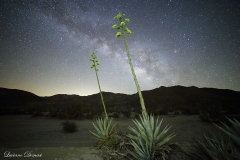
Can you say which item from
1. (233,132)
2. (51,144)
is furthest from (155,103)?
(233,132)

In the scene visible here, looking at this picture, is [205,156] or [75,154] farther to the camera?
[75,154]

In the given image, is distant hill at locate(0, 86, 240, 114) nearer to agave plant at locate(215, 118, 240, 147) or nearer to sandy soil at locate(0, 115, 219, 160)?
sandy soil at locate(0, 115, 219, 160)

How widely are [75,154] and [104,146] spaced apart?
3.69ft

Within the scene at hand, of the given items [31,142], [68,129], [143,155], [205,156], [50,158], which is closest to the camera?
[205,156]

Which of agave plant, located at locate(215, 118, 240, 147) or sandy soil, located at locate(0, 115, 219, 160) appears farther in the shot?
sandy soil, located at locate(0, 115, 219, 160)

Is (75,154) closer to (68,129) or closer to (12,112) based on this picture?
(68,129)

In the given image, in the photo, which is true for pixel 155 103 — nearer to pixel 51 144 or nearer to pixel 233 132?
pixel 51 144

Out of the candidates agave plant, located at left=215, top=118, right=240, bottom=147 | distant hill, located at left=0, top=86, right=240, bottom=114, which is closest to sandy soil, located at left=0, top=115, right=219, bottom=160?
agave plant, located at left=215, top=118, right=240, bottom=147

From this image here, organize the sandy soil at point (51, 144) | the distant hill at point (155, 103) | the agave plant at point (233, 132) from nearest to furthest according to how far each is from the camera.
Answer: the agave plant at point (233, 132), the sandy soil at point (51, 144), the distant hill at point (155, 103)

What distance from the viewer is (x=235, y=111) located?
17.8 m

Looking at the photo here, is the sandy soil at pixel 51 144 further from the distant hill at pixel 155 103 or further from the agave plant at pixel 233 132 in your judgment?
the distant hill at pixel 155 103

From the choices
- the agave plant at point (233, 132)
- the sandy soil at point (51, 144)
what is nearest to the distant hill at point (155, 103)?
the sandy soil at point (51, 144)

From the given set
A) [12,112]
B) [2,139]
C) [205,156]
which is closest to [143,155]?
[205,156]

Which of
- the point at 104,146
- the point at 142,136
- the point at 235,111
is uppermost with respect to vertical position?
the point at 142,136
